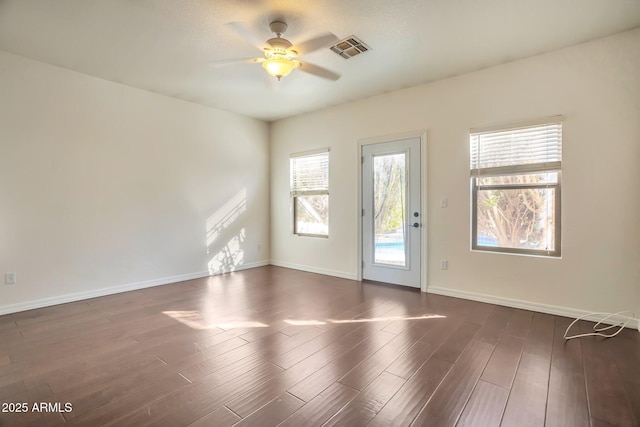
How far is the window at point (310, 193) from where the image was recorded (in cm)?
546

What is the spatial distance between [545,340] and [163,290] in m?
4.52

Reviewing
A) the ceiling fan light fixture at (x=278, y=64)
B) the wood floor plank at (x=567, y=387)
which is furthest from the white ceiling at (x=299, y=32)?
the wood floor plank at (x=567, y=387)

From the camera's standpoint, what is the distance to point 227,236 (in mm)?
5523

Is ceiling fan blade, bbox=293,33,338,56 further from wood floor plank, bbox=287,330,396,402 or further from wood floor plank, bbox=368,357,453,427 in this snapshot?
wood floor plank, bbox=368,357,453,427

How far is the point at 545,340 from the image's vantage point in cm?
273

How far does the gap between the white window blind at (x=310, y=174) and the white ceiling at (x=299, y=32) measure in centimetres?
164

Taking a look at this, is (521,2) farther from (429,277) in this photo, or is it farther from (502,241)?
(429,277)

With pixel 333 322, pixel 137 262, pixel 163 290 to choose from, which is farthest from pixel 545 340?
pixel 137 262

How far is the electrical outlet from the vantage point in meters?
3.39

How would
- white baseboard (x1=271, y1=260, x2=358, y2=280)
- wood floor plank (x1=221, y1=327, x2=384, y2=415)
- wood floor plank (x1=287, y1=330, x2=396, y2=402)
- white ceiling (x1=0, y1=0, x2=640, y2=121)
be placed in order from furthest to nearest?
1. white baseboard (x1=271, y1=260, x2=358, y2=280)
2. white ceiling (x1=0, y1=0, x2=640, y2=121)
3. wood floor plank (x1=287, y1=330, x2=396, y2=402)
4. wood floor plank (x1=221, y1=327, x2=384, y2=415)

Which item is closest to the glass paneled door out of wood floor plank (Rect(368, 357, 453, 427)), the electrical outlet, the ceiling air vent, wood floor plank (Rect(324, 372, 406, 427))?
the ceiling air vent

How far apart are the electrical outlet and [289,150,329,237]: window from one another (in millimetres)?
3855

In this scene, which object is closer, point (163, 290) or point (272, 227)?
point (163, 290)

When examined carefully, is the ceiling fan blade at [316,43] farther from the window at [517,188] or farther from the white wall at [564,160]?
the window at [517,188]
